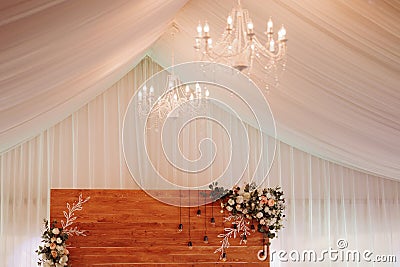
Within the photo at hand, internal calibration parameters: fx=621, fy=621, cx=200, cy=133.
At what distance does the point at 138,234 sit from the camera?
6.07 meters

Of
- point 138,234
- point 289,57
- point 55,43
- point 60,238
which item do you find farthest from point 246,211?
point 55,43

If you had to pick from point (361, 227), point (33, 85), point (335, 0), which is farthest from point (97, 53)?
point (361, 227)

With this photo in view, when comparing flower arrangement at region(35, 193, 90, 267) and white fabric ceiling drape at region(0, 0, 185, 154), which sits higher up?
white fabric ceiling drape at region(0, 0, 185, 154)

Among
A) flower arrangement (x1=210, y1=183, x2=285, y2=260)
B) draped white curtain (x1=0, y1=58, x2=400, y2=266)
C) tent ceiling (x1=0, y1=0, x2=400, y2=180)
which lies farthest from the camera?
draped white curtain (x1=0, y1=58, x2=400, y2=266)

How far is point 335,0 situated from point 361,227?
4.89 meters

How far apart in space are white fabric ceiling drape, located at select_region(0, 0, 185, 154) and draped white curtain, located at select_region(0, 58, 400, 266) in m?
2.24

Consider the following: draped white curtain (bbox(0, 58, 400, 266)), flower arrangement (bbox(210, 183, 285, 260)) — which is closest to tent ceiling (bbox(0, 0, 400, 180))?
draped white curtain (bbox(0, 58, 400, 266))

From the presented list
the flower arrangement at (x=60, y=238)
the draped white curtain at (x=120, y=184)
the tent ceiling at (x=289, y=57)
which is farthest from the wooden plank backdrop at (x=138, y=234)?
the draped white curtain at (x=120, y=184)

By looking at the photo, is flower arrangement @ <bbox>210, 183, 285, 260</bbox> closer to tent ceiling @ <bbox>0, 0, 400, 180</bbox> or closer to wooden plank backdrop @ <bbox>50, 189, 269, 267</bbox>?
wooden plank backdrop @ <bbox>50, 189, 269, 267</bbox>

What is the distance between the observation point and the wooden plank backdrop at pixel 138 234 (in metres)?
5.99

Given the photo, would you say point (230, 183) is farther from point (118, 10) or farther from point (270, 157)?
point (118, 10)

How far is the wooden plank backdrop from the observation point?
5.99 m

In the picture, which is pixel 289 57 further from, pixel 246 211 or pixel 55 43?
pixel 55 43

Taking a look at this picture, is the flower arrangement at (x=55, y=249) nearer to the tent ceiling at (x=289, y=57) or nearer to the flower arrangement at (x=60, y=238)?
the flower arrangement at (x=60, y=238)
